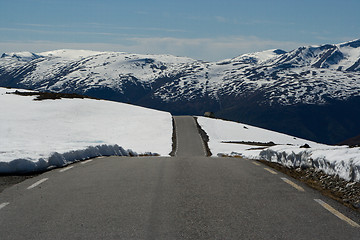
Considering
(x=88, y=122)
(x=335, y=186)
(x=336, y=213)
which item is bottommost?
(x=88, y=122)

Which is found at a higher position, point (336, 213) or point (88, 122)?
point (336, 213)

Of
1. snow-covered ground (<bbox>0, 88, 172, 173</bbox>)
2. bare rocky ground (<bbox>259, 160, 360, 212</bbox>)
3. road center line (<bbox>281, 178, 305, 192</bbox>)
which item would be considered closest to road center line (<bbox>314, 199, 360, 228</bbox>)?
bare rocky ground (<bbox>259, 160, 360, 212</bbox>)

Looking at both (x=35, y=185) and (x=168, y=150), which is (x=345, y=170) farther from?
(x=168, y=150)

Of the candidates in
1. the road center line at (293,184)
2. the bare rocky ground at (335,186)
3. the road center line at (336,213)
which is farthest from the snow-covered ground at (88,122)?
the road center line at (336,213)

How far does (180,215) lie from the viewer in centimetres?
668

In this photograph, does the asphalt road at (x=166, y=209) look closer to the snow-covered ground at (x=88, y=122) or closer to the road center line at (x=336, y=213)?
the road center line at (x=336, y=213)

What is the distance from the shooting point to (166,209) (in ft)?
23.1

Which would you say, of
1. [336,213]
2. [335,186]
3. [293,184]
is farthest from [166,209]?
[335,186]

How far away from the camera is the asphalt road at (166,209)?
579 centimetres

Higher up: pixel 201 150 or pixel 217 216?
pixel 217 216

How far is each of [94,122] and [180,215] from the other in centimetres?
6013

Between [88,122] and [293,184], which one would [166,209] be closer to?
[293,184]

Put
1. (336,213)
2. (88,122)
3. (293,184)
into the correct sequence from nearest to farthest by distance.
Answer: (336,213), (293,184), (88,122)

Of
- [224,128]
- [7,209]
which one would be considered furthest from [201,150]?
[7,209]
